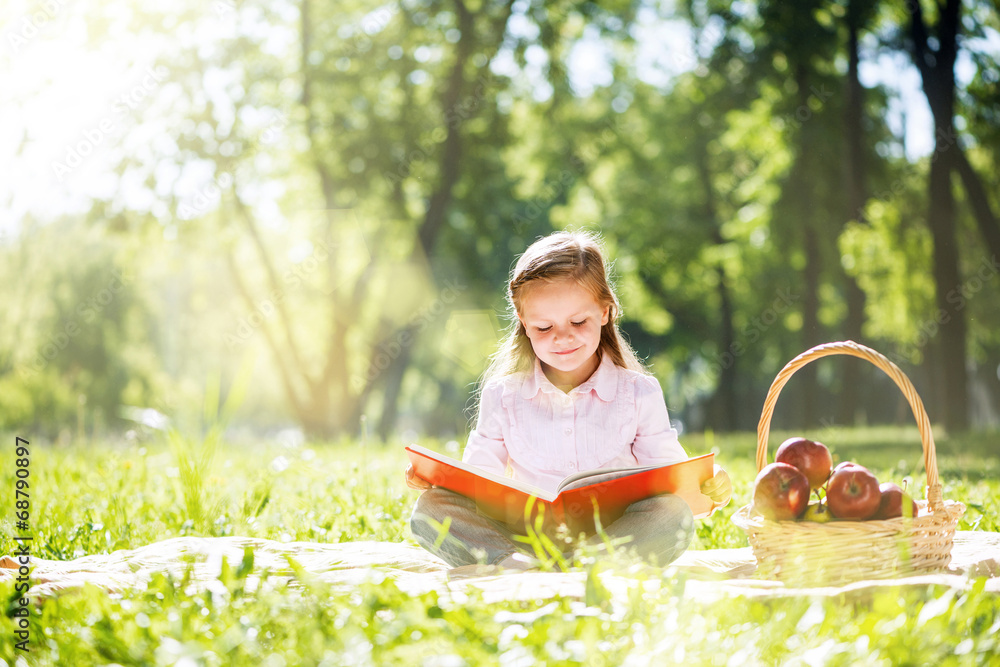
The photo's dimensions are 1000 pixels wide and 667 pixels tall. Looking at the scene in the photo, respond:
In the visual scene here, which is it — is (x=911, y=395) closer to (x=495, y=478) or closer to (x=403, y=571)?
(x=495, y=478)

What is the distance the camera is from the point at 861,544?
241 centimetres

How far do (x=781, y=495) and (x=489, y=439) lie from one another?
3.88 ft

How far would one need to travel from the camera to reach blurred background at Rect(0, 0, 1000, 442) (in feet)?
40.6

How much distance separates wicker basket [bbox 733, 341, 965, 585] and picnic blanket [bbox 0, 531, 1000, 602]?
76 millimetres

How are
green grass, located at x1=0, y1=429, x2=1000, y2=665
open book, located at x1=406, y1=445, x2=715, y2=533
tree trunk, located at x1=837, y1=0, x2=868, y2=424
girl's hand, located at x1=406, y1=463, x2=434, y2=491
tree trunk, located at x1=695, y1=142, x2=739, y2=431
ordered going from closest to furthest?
green grass, located at x1=0, y1=429, x2=1000, y2=665, open book, located at x1=406, y1=445, x2=715, y2=533, girl's hand, located at x1=406, y1=463, x2=434, y2=491, tree trunk, located at x1=837, y1=0, x2=868, y2=424, tree trunk, located at x1=695, y1=142, x2=739, y2=431

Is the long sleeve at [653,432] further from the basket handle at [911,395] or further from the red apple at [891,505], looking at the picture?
the red apple at [891,505]

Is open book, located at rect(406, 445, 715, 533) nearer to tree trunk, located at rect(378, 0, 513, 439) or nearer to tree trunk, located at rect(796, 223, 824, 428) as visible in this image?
tree trunk, located at rect(378, 0, 513, 439)

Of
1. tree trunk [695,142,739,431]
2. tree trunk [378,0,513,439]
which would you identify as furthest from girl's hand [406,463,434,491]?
tree trunk [695,142,739,431]

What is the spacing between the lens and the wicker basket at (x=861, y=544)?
2.40m

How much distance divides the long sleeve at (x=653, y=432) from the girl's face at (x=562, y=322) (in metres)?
0.27

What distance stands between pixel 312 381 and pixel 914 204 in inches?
425

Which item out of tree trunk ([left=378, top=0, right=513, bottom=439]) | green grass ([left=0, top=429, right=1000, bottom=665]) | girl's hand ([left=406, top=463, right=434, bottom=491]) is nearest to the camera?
green grass ([left=0, top=429, right=1000, bottom=665])

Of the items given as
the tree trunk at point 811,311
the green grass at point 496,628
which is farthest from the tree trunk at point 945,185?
the green grass at point 496,628

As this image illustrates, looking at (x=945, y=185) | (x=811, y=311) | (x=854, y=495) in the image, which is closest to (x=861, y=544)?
(x=854, y=495)
